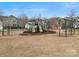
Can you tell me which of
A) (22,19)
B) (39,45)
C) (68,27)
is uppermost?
(22,19)

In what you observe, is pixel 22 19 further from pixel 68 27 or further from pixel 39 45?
pixel 68 27

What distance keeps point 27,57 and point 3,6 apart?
2.82ft

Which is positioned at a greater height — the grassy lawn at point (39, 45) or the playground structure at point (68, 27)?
the playground structure at point (68, 27)

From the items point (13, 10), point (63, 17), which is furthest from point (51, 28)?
point (13, 10)

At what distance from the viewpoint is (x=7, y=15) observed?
6.49 m

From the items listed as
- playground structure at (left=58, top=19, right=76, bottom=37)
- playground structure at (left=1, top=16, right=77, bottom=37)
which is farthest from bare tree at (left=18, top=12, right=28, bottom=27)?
playground structure at (left=58, top=19, right=76, bottom=37)

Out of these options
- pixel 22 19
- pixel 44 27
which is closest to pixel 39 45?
pixel 44 27

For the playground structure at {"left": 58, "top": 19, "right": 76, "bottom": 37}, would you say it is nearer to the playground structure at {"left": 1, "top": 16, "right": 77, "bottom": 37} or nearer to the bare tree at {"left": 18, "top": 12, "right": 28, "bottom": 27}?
the playground structure at {"left": 1, "top": 16, "right": 77, "bottom": 37}

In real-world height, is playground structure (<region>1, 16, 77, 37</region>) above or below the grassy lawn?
above

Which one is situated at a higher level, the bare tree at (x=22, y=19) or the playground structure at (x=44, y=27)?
the bare tree at (x=22, y=19)

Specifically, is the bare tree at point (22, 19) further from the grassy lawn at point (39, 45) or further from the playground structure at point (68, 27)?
the playground structure at point (68, 27)

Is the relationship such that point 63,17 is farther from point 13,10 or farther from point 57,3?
point 13,10

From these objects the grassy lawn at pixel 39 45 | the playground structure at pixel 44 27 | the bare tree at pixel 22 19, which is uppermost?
the bare tree at pixel 22 19

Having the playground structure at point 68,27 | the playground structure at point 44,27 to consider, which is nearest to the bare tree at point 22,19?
the playground structure at point 44,27
